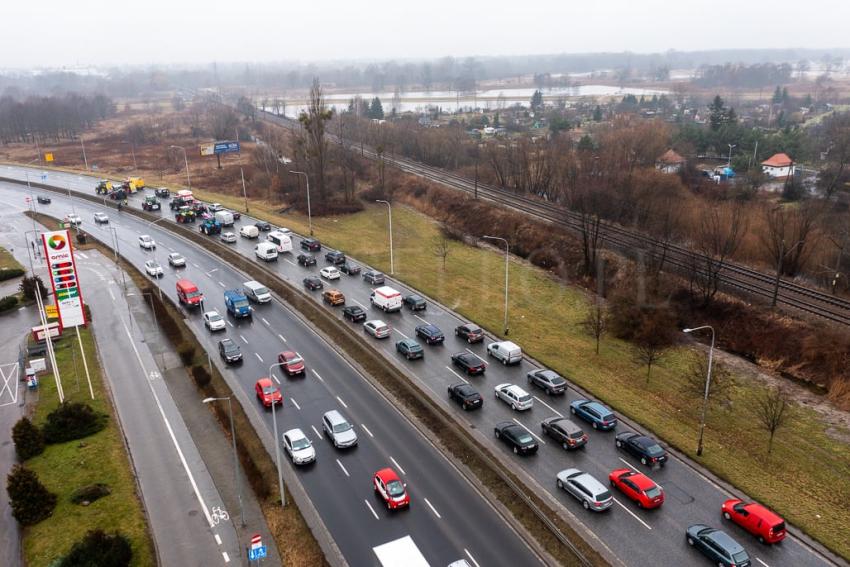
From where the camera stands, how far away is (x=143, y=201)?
10969cm

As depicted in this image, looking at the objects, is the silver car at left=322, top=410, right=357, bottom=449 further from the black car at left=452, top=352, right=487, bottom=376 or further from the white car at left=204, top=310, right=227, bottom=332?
the white car at left=204, top=310, right=227, bottom=332

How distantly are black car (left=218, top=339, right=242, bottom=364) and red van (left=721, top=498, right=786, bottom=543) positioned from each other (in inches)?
1514

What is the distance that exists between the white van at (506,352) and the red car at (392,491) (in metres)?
18.8

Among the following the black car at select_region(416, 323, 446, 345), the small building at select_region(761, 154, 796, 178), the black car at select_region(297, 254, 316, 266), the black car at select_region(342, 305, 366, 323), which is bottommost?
the black car at select_region(416, 323, 446, 345)

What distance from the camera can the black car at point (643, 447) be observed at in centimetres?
3719

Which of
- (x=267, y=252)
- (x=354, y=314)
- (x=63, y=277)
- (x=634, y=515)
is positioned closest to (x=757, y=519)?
(x=634, y=515)

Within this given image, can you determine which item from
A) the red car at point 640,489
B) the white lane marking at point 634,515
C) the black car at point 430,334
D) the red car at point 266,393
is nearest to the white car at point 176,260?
the red car at point 266,393

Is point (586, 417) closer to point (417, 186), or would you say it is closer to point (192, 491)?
point (192, 491)

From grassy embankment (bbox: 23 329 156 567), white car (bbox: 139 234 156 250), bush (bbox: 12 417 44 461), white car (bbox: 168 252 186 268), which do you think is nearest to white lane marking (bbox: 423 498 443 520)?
grassy embankment (bbox: 23 329 156 567)

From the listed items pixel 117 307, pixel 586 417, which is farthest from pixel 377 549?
pixel 117 307

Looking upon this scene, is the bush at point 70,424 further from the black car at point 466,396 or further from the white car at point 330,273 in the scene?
the white car at point 330,273

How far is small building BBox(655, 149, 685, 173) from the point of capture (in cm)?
11658

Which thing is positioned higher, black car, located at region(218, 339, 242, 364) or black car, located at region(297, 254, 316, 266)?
black car, located at region(297, 254, 316, 266)

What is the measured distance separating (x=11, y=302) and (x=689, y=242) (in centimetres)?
8207
